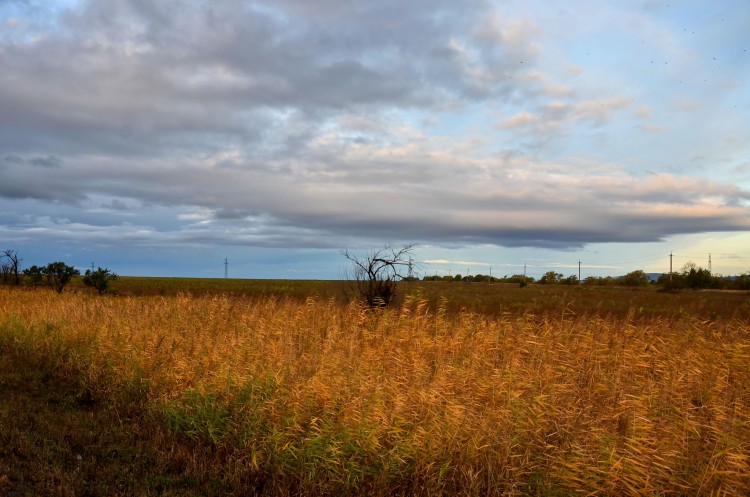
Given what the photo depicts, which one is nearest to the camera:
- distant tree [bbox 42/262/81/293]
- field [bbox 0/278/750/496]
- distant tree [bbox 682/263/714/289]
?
field [bbox 0/278/750/496]

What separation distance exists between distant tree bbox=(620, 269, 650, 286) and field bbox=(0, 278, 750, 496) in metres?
76.9

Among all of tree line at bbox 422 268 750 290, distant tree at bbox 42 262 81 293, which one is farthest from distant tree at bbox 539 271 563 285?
distant tree at bbox 42 262 81 293

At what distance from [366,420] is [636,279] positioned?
86.1 meters

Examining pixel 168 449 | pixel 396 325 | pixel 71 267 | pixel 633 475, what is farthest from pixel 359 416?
pixel 71 267

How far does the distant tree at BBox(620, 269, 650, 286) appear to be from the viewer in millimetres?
80688

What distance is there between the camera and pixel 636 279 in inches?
3194

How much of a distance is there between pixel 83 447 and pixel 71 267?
3442 cm

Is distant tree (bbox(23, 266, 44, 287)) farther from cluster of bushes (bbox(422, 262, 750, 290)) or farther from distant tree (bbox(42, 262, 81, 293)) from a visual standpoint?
cluster of bushes (bbox(422, 262, 750, 290))

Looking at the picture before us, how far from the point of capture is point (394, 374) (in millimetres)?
9391

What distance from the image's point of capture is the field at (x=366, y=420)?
5965mm

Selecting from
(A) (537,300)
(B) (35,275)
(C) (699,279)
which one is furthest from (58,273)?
(C) (699,279)

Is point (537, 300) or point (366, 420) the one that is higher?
point (537, 300)

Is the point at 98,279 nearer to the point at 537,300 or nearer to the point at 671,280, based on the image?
the point at 537,300

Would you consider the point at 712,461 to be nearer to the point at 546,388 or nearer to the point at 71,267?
the point at 546,388
